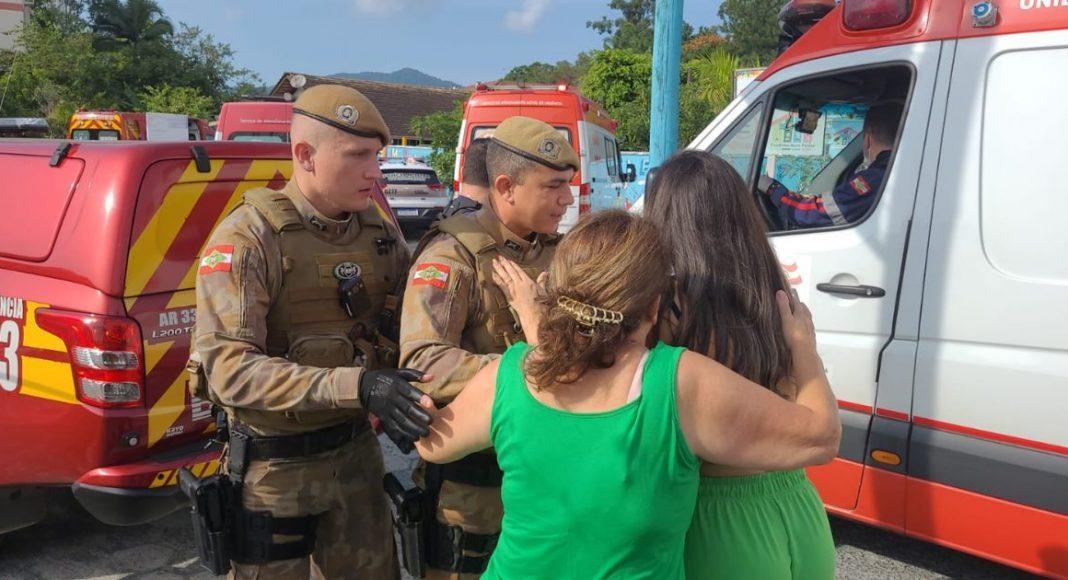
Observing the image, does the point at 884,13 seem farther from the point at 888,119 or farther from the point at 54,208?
the point at 54,208

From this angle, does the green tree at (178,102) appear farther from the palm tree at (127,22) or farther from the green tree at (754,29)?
the green tree at (754,29)

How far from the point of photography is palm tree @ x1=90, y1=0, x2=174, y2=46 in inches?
1665

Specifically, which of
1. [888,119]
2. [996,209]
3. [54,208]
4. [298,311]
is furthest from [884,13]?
[54,208]

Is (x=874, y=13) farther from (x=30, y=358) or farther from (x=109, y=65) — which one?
(x=109, y=65)

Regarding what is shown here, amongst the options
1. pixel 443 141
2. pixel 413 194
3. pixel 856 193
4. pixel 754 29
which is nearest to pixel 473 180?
pixel 856 193

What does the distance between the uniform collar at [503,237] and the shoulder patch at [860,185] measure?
1.50 m

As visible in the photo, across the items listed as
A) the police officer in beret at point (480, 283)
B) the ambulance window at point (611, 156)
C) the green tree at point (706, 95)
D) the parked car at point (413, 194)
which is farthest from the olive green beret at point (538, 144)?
the green tree at point (706, 95)

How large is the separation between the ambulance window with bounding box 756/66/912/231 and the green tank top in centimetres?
200

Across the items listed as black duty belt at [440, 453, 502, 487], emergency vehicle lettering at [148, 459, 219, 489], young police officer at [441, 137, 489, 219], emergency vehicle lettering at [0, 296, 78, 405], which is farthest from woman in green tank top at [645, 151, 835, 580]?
young police officer at [441, 137, 489, 219]

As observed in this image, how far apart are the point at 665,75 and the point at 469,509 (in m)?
4.34

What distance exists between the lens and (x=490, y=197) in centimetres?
222

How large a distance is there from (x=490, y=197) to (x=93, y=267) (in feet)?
5.27

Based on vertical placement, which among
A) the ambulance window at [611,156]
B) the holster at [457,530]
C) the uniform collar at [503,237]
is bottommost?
the holster at [457,530]

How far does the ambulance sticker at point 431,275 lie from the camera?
1987 mm
